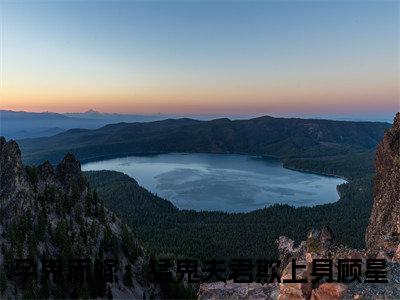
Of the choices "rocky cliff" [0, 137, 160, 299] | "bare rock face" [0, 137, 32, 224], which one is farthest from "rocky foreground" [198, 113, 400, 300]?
"bare rock face" [0, 137, 32, 224]

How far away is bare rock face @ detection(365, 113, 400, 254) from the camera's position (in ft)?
234

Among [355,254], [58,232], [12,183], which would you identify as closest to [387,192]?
[355,254]

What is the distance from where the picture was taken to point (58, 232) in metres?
90.1

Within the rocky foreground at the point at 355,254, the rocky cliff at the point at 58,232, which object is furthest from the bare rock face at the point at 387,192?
the rocky cliff at the point at 58,232

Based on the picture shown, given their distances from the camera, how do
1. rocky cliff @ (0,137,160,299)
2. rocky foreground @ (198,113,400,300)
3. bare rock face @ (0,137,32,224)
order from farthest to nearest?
1. bare rock face @ (0,137,32,224)
2. rocky cliff @ (0,137,160,299)
3. rocky foreground @ (198,113,400,300)

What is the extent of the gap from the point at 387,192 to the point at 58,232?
73313 millimetres

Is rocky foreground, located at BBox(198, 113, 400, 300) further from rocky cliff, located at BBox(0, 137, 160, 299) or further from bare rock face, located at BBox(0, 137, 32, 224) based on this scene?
bare rock face, located at BBox(0, 137, 32, 224)

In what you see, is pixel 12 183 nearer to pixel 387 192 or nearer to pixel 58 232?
pixel 58 232

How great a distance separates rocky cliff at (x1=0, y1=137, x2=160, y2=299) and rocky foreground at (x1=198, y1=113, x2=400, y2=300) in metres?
37.2

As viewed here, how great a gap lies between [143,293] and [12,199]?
36737mm

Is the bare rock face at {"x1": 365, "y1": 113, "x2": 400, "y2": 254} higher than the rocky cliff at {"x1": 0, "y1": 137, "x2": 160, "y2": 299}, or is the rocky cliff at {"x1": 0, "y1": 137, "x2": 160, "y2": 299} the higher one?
the bare rock face at {"x1": 365, "y1": 113, "x2": 400, "y2": 254}

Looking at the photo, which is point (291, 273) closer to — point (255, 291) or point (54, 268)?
point (255, 291)

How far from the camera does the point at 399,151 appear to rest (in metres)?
88.2

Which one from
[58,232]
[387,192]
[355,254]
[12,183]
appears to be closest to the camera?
[355,254]
